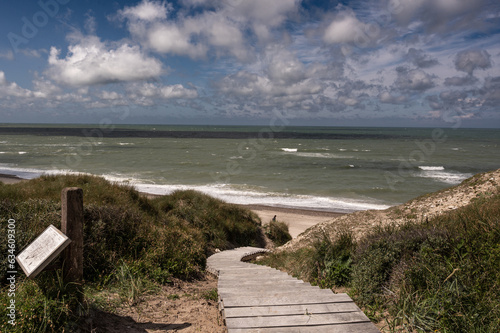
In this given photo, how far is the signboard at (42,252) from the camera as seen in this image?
3245mm

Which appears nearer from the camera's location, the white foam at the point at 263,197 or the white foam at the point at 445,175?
the white foam at the point at 263,197

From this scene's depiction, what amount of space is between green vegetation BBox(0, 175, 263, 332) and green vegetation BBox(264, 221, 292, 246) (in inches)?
215

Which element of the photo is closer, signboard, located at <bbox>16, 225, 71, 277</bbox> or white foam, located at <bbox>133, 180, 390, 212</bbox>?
signboard, located at <bbox>16, 225, 71, 277</bbox>

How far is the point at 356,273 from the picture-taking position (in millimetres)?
5680

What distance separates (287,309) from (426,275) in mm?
2159

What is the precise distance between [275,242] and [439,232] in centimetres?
1120

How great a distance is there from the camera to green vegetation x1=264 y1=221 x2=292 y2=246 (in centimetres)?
1636

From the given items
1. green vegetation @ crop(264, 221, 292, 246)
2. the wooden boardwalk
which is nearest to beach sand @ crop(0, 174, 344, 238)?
green vegetation @ crop(264, 221, 292, 246)

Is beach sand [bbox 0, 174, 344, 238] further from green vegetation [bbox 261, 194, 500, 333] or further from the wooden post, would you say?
the wooden post

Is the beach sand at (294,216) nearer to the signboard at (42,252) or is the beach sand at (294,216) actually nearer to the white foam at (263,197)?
the white foam at (263,197)

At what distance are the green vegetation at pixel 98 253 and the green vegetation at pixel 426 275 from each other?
123 inches

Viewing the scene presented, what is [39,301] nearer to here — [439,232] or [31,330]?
[31,330]

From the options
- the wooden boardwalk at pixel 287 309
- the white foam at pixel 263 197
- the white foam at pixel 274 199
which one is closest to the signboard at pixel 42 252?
the wooden boardwalk at pixel 287 309

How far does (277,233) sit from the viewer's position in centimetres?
1655
